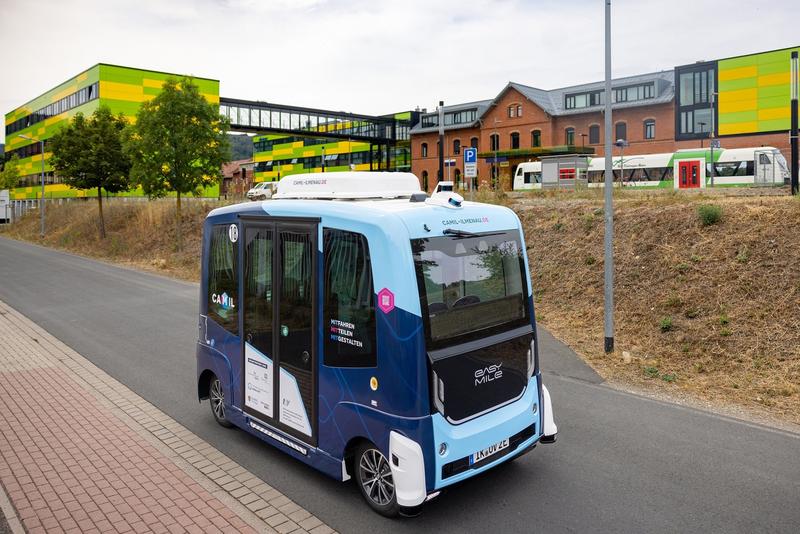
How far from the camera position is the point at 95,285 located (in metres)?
20.3

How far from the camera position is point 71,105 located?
6147cm

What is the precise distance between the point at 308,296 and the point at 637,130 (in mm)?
56356

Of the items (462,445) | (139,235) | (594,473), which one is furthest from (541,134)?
(462,445)

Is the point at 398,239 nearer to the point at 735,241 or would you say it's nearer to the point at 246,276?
the point at 246,276

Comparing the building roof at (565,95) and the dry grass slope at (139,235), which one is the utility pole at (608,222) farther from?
the building roof at (565,95)

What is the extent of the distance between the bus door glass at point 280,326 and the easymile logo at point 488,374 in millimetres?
1478

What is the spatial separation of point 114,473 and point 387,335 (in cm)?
329

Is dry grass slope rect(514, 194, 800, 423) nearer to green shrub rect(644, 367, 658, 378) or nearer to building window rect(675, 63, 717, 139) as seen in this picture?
green shrub rect(644, 367, 658, 378)

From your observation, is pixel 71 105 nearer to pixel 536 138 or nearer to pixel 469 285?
pixel 536 138

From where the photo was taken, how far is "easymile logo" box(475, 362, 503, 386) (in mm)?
5391

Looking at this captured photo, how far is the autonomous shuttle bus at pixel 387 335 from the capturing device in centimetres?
500

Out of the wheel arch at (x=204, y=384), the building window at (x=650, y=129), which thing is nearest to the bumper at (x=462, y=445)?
the wheel arch at (x=204, y=384)

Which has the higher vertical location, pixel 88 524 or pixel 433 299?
pixel 433 299

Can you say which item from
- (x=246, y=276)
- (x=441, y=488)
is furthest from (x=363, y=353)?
(x=246, y=276)
